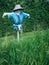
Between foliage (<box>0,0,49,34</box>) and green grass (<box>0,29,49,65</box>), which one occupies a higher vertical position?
foliage (<box>0,0,49,34</box>)

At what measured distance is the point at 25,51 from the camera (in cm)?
632

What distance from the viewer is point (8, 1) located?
948 centimetres

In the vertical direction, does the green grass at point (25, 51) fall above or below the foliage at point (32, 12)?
below

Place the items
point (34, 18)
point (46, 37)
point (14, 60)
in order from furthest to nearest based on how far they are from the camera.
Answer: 1. point (34, 18)
2. point (46, 37)
3. point (14, 60)

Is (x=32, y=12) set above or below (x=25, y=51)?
above

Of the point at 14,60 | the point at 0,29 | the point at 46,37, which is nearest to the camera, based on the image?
the point at 14,60

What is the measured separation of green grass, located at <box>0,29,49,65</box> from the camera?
625 cm

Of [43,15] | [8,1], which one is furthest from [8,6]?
[43,15]

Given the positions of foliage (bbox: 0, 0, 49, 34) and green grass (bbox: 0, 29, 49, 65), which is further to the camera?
foliage (bbox: 0, 0, 49, 34)

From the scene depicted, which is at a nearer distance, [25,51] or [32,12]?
[25,51]

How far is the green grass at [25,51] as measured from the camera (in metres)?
6.25

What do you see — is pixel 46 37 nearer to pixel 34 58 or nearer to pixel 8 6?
pixel 34 58

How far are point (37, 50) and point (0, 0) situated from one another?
3.22 m

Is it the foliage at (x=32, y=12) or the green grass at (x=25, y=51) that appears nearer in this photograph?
the green grass at (x=25, y=51)
